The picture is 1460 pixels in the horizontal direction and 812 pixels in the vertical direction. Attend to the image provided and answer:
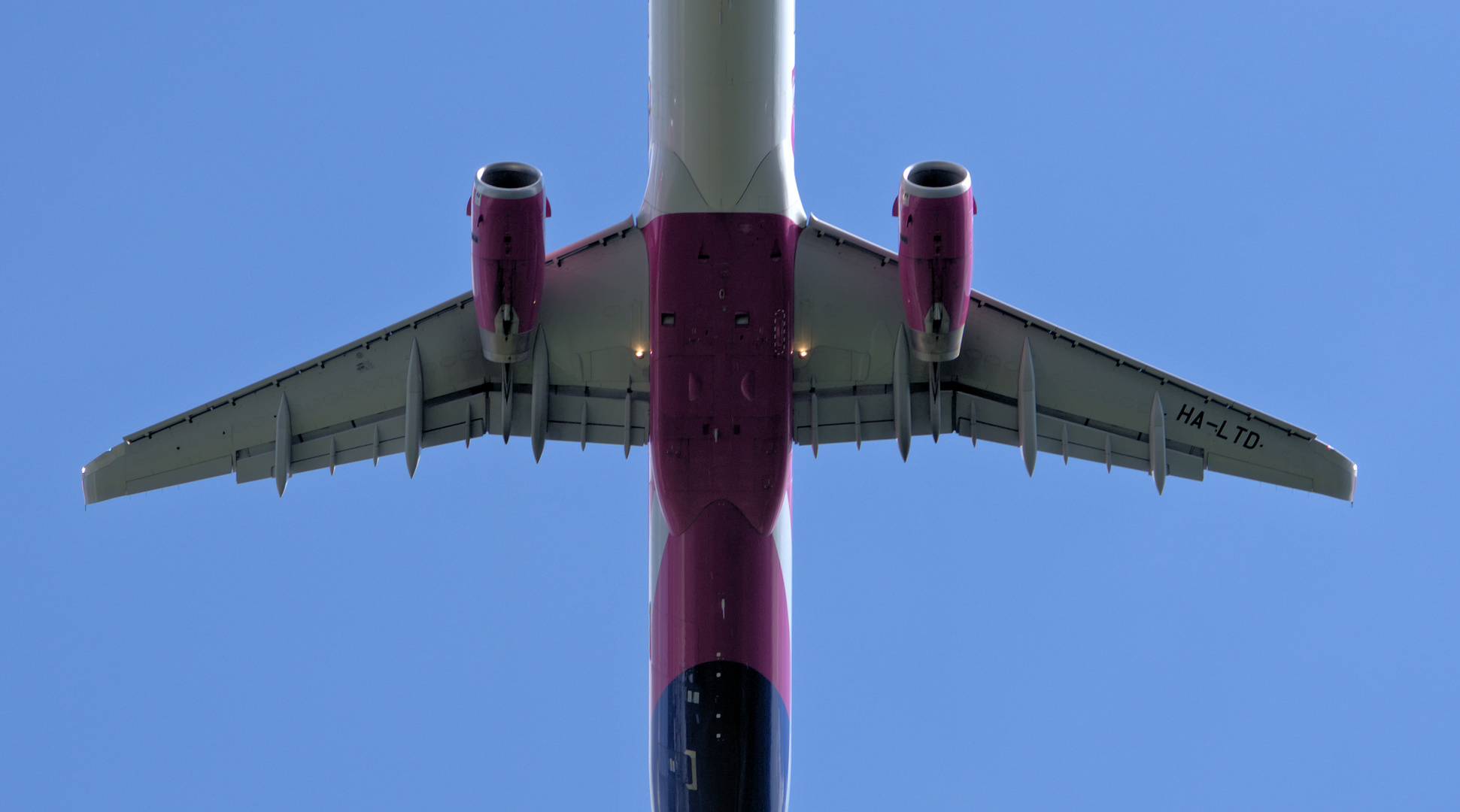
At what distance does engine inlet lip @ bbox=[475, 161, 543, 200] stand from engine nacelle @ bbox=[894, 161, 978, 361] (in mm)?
4804

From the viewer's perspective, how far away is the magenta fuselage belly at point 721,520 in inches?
1155

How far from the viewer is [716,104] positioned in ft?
92.8

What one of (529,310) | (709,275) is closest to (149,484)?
(529,310)

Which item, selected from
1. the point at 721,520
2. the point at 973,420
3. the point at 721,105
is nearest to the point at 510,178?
the point at 721,105

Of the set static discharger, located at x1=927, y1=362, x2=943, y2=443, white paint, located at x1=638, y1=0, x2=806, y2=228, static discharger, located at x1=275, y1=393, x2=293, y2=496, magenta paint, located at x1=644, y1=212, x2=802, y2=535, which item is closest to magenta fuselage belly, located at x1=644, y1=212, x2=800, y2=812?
magenta paint, located at x1=644, y1=212, x2=802, y2=535

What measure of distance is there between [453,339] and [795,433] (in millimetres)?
5163

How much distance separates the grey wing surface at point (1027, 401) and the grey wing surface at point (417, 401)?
271 centimetres

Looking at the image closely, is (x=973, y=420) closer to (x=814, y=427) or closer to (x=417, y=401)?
(x=814, y=427)

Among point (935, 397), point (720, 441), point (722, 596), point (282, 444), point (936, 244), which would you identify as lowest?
point (722, 596)

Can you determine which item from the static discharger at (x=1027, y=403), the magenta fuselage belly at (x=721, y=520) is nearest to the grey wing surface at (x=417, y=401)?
the magenta fuselage belly at (x=721, y=520)

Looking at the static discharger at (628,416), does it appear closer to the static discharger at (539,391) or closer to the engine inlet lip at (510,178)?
the static discharger at (539,391)

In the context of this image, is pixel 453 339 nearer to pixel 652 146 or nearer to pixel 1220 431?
pixel 652 146

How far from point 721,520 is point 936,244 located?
4.95 m

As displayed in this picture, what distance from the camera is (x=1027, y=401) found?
103ft
